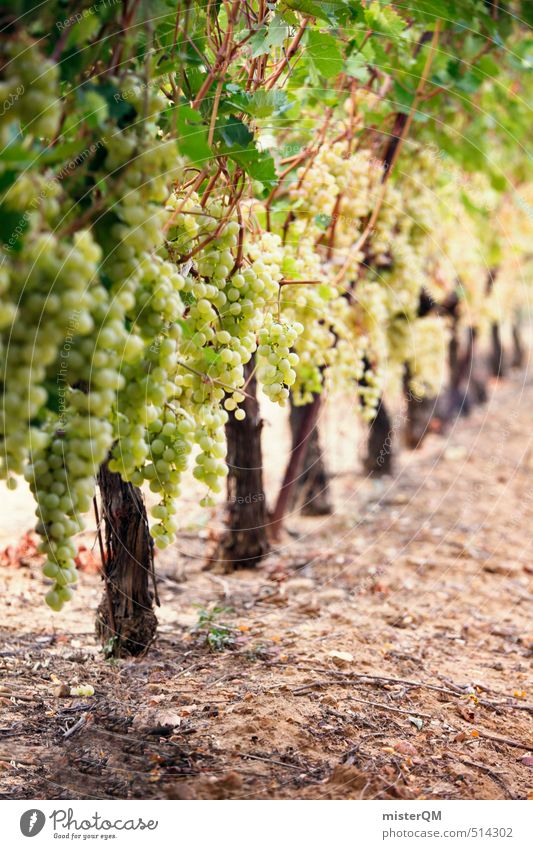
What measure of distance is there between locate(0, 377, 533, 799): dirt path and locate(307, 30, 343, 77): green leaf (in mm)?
2006

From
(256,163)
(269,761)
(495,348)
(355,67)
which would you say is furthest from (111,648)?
(495,348)

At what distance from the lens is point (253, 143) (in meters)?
1.95

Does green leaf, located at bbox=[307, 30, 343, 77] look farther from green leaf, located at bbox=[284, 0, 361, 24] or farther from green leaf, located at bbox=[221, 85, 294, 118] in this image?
green leaf, located at bbox=[221, 85, 294, 118]

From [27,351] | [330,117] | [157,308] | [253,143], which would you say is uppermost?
[330,117]

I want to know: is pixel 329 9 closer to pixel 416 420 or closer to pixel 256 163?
pixel 256 163

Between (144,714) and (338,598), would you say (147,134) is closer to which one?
(144,714)

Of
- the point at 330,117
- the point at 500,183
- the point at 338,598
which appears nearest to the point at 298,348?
the point at 330,117

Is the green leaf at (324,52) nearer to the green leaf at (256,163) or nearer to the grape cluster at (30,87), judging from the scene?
the green leaf at (256,163)

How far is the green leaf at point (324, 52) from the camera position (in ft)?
7.91

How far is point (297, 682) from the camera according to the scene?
8.25ft

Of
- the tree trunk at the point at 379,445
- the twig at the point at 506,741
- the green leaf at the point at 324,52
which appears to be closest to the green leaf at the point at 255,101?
the green leaf at the point at 324,52

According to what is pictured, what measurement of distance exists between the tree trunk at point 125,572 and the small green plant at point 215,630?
0.22m

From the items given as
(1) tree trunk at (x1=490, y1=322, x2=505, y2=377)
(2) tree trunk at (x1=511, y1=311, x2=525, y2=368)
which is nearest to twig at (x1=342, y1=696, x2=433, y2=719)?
(1) tree trunk at (x1=490, y1=322, x2=505, y2=377)
